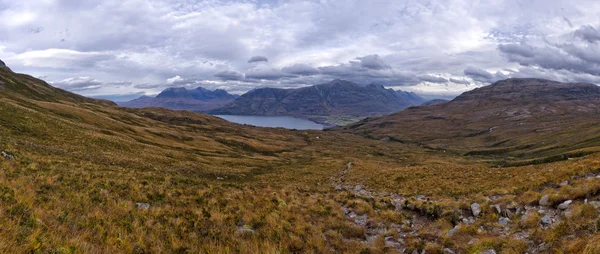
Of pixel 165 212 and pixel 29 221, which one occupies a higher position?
pixel 29 221

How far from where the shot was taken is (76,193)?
1357cm

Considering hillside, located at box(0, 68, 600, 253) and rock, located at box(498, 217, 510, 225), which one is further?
rock, located at box(498, 217, 510, 225)

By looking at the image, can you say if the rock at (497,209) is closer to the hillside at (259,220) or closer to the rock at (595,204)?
the hillside at (259,220)

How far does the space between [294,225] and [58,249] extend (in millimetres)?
8667

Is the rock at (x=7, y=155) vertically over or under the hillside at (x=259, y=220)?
over

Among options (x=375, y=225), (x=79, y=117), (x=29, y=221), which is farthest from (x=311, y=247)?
(x=79, y=117)

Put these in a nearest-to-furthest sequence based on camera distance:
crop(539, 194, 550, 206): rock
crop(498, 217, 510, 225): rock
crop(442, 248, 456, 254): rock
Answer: crop(442, 248, 456, 254): rock → crop(498, 217, 510, 225): rock → crop(539, 194, 550, 206): rock

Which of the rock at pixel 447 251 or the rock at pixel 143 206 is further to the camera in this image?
the rock at pixel 143 206

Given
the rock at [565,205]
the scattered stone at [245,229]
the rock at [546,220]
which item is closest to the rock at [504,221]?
the rock at [546,220]

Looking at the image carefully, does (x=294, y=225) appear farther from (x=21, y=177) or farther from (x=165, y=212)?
(x=21, y=177)

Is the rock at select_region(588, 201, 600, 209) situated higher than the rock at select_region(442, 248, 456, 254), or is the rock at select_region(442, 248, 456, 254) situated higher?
the rock at select_region(588, 201, 600, 209)

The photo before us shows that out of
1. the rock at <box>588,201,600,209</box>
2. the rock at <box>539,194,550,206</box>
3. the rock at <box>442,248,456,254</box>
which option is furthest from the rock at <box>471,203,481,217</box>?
the rock at <box>442,248,456,254</box>

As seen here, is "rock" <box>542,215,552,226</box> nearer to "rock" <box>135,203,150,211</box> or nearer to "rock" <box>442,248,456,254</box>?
"rock" <box>442,248,456,254</box>

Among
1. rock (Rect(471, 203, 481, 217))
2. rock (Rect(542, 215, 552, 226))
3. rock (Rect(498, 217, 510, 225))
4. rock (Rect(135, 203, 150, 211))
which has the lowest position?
rock (Rect(471, 203, 481, 217))
